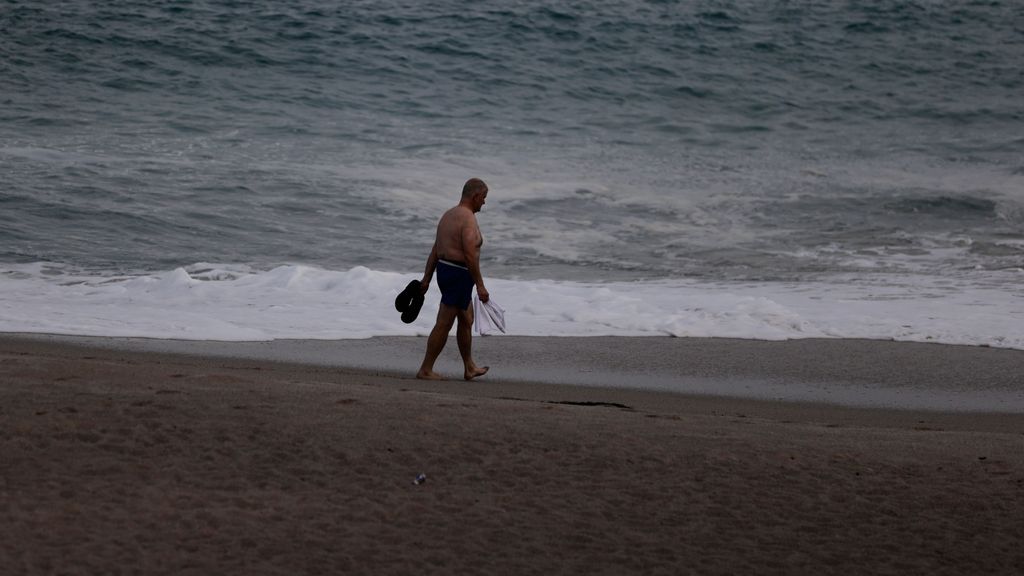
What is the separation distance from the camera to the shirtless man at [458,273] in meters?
6.68

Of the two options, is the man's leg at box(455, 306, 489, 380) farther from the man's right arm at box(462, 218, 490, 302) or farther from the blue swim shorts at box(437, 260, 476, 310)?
the man's right arm at box(462, 218, 490, 302)

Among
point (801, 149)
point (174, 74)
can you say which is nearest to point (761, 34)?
point (801, 149)

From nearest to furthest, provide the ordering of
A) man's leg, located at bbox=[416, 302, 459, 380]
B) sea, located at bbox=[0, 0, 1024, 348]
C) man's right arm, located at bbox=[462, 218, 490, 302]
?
1. man's right arm, located at bbox=[462, 218, 490, 302]
2. man's leg, located at bbox=[416, 302, 459, 380]
3. sea, located at bbox=[0, 0, 1024, 348]

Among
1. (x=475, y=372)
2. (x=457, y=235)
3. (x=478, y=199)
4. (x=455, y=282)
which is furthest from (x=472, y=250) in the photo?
(x=475, y=372)

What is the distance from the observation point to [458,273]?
6.79 m

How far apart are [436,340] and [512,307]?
2723 millimetres

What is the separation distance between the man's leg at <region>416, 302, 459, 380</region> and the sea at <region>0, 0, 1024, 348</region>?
1586 mm

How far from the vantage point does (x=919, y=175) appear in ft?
60.1

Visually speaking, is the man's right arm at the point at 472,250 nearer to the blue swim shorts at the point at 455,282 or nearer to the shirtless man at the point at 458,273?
the shirtless man at the point at 458,273

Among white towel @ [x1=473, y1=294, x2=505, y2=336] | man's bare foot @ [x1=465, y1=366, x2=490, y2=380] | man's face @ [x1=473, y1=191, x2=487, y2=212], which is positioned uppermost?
man's face @ [x1=473, y1=191, x2=487, y2=212]

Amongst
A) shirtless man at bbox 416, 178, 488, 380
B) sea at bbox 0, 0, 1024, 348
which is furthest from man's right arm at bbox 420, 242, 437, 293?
sea at bbox 0, 0, 1024, 348

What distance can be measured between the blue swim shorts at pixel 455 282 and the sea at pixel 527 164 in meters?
1.64

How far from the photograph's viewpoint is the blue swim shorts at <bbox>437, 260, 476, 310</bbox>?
6.80 meters

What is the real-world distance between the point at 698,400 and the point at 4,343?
172 inches
